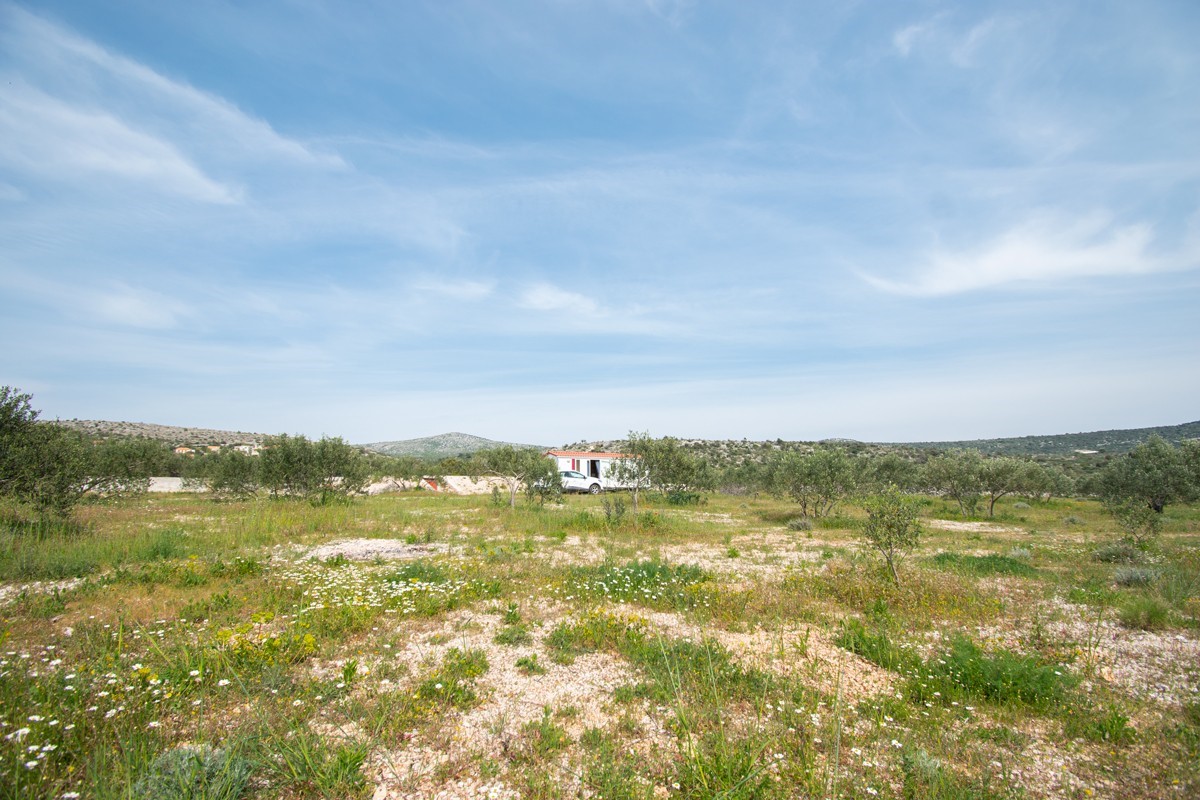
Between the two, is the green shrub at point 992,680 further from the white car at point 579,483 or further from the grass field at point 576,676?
the white car at point 579,483

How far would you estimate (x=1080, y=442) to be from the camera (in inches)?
3760

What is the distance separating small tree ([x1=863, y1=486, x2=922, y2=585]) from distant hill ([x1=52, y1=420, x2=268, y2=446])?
249ft

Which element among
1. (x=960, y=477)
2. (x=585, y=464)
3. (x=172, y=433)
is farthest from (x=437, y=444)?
(x=960, y=477)

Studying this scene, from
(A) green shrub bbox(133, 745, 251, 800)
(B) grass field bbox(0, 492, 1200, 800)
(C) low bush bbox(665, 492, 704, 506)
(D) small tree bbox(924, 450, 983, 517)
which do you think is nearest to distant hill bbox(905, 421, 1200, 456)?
(D) small tree bbox(924, 450, 983, 517)

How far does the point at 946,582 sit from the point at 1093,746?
698 cm

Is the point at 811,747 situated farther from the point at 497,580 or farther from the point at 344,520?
the point at 344,520

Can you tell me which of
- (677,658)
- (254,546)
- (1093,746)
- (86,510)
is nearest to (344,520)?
(254,546)

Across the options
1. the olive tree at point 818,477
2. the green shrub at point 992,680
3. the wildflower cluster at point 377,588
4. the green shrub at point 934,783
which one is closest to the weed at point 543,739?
the green shrub at point 934,783

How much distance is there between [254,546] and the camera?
14.1 m

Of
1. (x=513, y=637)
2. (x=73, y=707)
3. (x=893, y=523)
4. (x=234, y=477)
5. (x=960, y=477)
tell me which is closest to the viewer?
(x=73, y=707)

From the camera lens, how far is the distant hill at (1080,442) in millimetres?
81312

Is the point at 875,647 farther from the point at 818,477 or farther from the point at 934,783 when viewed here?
the point at 818,477

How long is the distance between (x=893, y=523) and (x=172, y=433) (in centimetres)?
10826

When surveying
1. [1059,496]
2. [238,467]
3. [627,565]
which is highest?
[238,467]
